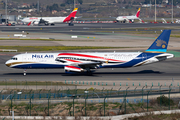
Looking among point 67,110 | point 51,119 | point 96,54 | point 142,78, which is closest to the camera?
point 51,119

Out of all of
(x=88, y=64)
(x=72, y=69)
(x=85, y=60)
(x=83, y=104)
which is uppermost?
(x=85, y=60)

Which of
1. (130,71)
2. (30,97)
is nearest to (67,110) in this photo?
(30,97)

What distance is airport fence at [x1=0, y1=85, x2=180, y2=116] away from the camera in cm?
2906

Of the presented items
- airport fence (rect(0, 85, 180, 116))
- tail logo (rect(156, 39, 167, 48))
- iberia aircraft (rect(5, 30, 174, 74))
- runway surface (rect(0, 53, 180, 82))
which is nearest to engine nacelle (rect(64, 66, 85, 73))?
iberia aircraft (rect(5, 30, 174, 74))

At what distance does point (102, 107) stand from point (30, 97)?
8157 millimetres

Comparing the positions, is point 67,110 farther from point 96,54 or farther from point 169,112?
point 96,54

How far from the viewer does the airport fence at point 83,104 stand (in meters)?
29.1

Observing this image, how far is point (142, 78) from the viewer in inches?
1964

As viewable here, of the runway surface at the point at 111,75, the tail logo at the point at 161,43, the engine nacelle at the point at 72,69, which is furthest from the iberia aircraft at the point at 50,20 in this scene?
the engine nacelle at the point at 72,69

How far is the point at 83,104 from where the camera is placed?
99.6 ft

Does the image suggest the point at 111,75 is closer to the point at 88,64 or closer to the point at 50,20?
the point at 88,64

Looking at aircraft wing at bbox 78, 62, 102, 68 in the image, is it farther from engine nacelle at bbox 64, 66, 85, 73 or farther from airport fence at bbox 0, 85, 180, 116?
airport fence at bbox 0, 85, 180, 116

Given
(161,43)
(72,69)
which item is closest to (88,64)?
(72,69)

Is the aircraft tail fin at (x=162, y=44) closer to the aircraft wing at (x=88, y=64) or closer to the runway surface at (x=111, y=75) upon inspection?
the runway surface at (x=111, y=75)
